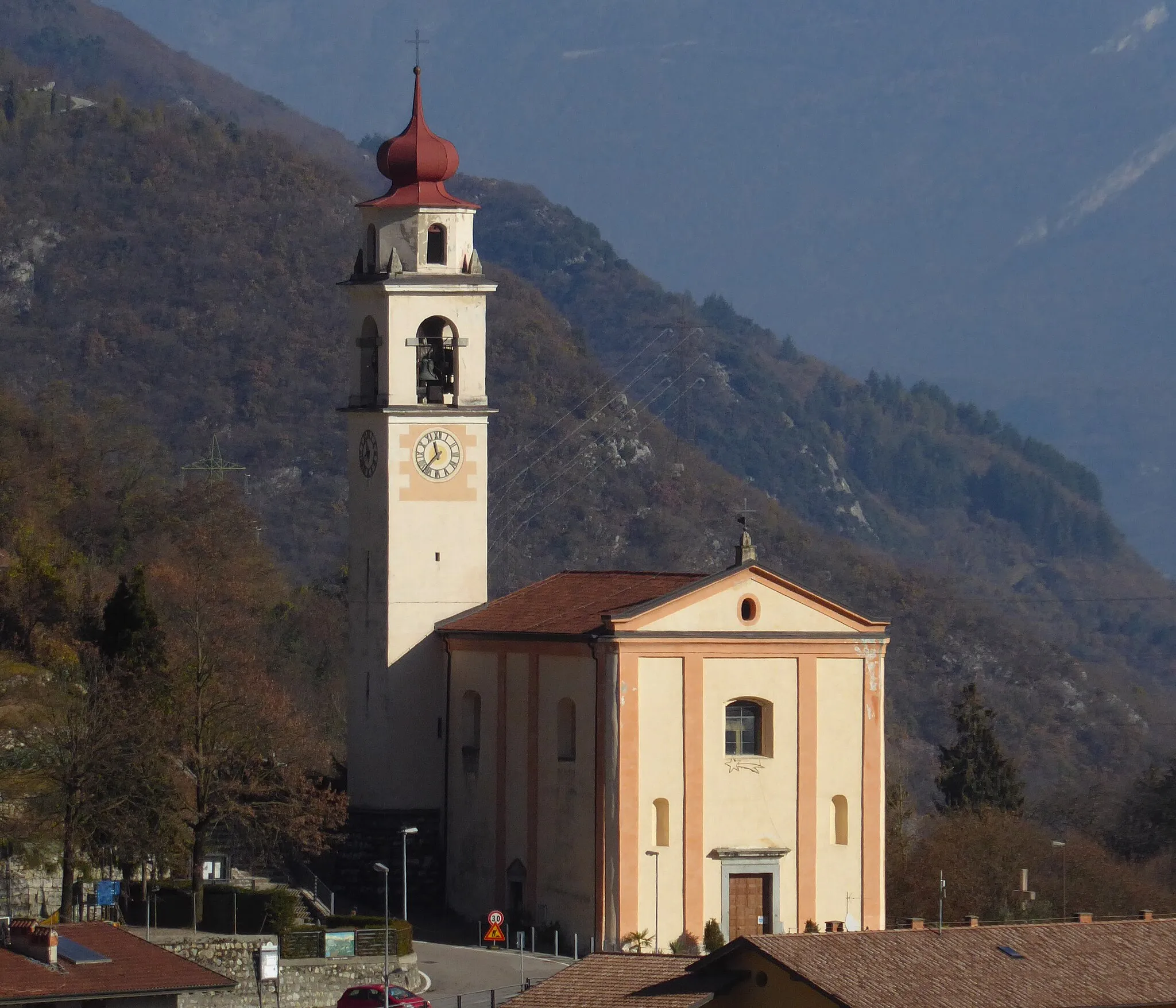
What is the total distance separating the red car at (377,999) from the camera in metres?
46.0

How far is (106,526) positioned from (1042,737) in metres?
59.3

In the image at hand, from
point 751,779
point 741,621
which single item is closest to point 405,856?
point 751,779

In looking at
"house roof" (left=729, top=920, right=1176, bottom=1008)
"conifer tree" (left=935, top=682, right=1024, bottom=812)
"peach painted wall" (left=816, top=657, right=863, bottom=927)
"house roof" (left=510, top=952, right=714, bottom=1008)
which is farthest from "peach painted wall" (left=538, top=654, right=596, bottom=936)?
"conifer tree" (left=935, top=682, right=1024, bottom=812)

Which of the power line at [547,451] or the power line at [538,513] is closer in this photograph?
the power line at [538,513]

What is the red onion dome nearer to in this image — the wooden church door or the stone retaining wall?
the wooden church door

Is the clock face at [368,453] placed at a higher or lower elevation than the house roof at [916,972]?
higher

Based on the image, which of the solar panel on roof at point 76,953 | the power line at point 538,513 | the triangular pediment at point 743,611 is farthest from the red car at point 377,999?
the power line at point 538,513

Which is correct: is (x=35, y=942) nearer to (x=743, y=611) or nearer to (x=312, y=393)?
(x=743, y=611)

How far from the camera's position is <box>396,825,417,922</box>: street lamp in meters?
52.2

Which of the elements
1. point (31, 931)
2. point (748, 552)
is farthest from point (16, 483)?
point (31, 931)

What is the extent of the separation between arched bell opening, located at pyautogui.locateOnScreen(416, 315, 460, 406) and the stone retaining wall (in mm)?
13120

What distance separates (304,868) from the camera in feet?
191

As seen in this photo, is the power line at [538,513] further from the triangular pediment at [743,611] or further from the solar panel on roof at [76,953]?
the solar panel on roof at [76,953]

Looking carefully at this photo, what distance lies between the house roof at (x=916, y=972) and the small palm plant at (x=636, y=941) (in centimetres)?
1058
